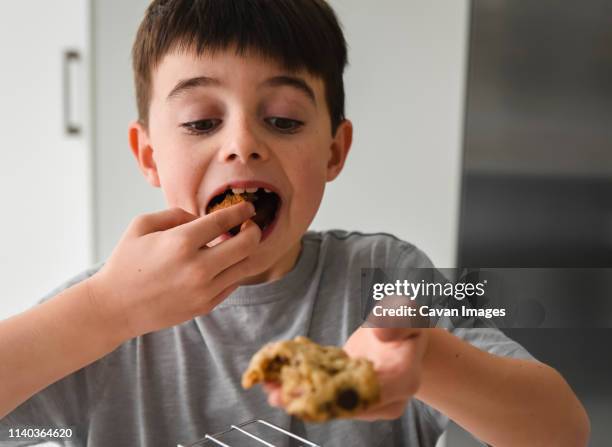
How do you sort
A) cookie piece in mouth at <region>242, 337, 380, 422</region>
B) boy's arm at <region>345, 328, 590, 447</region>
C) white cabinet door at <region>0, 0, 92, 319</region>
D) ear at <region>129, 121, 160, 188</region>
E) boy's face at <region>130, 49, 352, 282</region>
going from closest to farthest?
1. cookie piece in mouth at <region>242, 337, 380, 422</region>
2. boy's arm at <region>345, 328, 590, 447</region>
3. boy's face at <region>130, 49, 352, 282</region>
4. ear at <region>129, 121, 160, 188</region>
5. white cabinet door at <region>0, 0, 92, 319</region>

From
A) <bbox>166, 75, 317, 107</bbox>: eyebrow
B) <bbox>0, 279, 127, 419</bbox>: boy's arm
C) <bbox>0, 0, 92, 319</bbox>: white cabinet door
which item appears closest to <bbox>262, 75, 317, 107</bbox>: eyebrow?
<bbox>166, 75, 317, 107</bbox>: eyebrow

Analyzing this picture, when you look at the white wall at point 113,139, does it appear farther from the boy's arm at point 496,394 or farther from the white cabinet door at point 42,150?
the boy's arm at point 496,394

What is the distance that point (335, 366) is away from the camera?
0.33 meters

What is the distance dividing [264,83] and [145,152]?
0.56 feet

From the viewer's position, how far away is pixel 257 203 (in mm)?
572

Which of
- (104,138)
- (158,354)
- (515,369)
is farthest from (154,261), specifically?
(104,138)

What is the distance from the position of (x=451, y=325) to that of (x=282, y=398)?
9.2 inches

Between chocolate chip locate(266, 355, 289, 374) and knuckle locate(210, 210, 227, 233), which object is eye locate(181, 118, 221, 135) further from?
chocolate chip locate(266, 355, 289, 374)

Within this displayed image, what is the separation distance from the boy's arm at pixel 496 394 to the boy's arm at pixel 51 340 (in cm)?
21

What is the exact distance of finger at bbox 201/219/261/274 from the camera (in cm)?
49

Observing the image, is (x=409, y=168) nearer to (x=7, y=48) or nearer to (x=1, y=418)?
(x=1, y=418)

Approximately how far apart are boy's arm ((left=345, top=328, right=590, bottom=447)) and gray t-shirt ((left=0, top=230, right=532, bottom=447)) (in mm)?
106

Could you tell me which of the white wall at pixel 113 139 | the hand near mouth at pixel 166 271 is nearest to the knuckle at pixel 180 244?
→ the hand near mouth at pixel 166 271

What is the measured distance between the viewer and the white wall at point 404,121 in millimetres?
742
